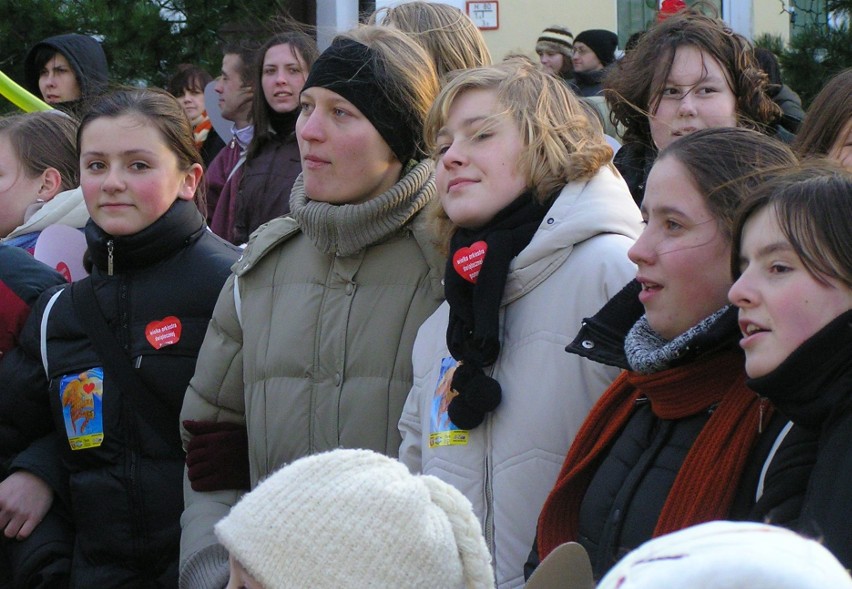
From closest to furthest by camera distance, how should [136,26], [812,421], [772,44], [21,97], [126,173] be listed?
1. [812,421]
2. [126,173]
3. [21,97]
4. [772,44]
5. [136,26]

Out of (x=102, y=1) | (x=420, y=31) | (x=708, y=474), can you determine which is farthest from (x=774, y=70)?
(x=102, y=1)

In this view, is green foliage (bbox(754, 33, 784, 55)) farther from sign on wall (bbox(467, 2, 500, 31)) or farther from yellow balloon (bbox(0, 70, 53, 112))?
yellow balloon (bbox(0, 70, 53, 112))

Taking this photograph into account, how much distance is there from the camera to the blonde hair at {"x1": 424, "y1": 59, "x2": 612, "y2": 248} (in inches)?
114

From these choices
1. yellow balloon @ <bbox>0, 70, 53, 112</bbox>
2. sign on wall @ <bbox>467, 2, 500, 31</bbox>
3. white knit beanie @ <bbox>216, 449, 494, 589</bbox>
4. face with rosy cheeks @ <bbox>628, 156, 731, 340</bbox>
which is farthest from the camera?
sign on wall @ <bbox>467, 2, 500, 31</bbox>

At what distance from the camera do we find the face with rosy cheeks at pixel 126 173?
3.74 meters

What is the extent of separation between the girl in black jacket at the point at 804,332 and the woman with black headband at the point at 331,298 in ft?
3.67

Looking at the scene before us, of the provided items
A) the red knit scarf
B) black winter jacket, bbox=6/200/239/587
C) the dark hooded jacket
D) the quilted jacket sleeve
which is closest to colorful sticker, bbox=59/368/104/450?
black winter jacket, bbox=6/200/239/587

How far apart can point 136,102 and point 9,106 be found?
4.63 meters

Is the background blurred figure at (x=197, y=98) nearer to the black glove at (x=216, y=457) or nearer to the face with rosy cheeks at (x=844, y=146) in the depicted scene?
the black glove at (x=216, y=457)

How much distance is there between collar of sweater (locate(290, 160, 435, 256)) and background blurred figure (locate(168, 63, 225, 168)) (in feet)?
14.1

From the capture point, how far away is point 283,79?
5.89 metres

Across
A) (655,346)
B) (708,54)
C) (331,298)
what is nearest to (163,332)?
(331,298)

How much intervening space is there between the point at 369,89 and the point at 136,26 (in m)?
4.87

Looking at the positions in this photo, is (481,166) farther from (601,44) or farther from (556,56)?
(556,56)
